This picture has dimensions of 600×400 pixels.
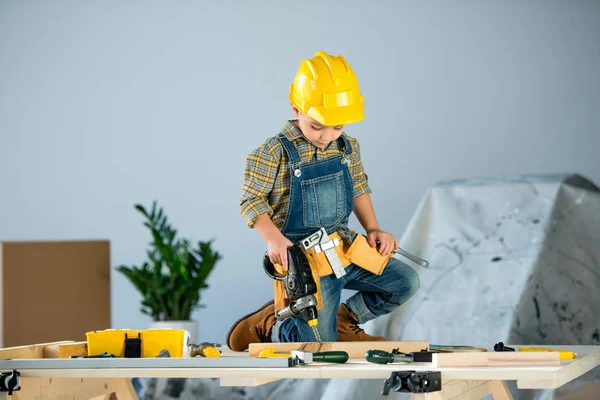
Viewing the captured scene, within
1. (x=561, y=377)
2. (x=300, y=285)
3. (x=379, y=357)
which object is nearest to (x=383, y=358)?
(x=379, y=357)

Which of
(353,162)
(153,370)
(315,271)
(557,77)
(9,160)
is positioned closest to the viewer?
(153,370)

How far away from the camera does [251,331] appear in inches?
99.0

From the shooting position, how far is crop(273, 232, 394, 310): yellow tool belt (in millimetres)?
2342

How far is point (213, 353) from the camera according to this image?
6.63ft

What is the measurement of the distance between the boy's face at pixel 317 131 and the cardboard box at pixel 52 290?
327cm

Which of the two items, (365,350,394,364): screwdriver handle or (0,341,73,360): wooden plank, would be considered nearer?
(365,350,394,364): screwdriver handle

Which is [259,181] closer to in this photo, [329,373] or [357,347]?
[357,347]

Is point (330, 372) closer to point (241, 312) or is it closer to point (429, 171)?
point (429, 171)

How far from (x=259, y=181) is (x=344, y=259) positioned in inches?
13.0

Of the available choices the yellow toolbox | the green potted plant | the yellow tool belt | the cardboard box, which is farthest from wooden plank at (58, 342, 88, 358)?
the cardboard box

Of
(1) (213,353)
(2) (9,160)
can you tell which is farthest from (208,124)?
(1) (213,353)

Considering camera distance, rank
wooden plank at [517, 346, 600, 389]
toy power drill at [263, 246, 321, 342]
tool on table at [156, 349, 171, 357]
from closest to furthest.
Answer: wooden plank at [517, 346, 600, 389], tool on table at [156, 349, 171, 357], toy power drill at [263, 246, 321, 342]

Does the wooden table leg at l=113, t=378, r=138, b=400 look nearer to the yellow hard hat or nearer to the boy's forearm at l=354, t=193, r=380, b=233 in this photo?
the boy's forearm at l=354, t=193, r=380, b=233

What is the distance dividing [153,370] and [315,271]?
2.43 ft
